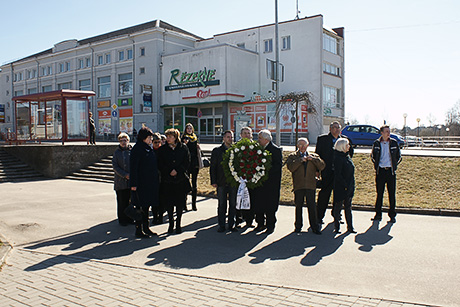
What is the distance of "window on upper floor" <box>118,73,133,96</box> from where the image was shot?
46.0 meters

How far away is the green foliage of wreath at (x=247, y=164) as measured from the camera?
741 cm

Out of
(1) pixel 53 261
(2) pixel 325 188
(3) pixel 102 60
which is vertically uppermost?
(3) pixel 102 60

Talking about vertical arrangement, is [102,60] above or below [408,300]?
above

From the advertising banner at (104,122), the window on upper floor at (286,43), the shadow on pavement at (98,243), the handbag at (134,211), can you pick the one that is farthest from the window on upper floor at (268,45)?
the handbag at (134,211)

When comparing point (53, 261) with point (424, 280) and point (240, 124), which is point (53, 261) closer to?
point (424, 280)

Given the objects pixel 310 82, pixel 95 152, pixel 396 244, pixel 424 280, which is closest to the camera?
pixel 424 280

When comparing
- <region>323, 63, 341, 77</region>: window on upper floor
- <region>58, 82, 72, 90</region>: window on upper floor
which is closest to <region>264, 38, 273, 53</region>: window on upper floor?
<region>323, 63, 341, 77</region>: window on upper floor

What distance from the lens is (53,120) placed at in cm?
2003

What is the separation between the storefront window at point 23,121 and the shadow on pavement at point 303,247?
1833 cm

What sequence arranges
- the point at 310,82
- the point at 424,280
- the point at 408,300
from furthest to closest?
the point at 310,82 < the point at 424,280 < the point at 408,300

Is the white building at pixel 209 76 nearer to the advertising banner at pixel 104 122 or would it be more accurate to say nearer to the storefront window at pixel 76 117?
the advertising banner at pixel 104 122

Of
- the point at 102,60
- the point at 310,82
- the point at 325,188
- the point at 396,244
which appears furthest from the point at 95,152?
the point at 102,60

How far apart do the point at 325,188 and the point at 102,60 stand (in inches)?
1794

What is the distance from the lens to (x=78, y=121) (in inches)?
779
